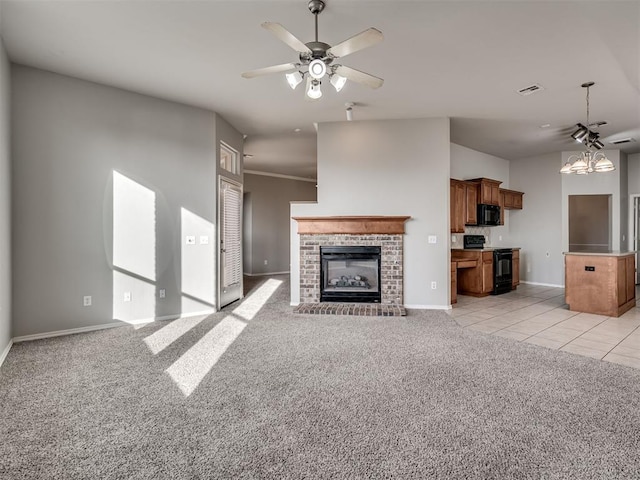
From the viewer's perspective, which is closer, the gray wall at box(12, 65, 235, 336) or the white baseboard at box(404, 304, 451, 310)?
the gray wall at box(12, 65, 235, 336)

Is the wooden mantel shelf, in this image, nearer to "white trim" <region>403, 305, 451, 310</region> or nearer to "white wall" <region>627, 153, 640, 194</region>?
"white trim" <region>403, 305, 451, 310</region>

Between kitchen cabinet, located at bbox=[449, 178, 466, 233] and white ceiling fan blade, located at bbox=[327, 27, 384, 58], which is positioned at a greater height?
white ceiling fan blade, located at bbox=[327, 27, 384, 58]

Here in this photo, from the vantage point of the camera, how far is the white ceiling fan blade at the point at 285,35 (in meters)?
2.07

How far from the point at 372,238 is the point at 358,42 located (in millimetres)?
3336

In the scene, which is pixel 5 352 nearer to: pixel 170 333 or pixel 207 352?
pixel 170 333

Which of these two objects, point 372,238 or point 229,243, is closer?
point 372,238

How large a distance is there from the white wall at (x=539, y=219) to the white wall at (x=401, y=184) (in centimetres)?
371

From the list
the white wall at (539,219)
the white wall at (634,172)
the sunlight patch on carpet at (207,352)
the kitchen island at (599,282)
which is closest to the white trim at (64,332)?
the sunlight patch on carpet at (207,352)

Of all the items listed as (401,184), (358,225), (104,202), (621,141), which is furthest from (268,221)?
(621,141)

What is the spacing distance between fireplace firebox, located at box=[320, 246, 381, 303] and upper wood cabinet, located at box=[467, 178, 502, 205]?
2.86 meters

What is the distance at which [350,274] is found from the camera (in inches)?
213

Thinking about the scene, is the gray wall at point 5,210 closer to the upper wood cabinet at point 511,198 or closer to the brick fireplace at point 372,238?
the brick fireplace at point 372,238

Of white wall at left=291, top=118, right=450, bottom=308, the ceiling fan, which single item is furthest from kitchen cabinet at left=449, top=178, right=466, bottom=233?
the ceiling fan

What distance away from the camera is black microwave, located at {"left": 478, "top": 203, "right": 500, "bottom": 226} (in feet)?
21.7
